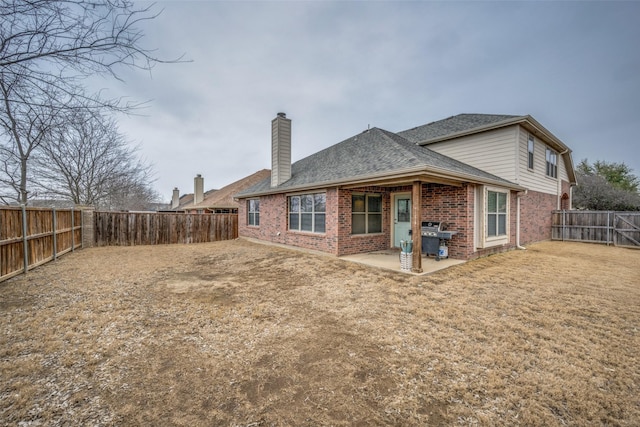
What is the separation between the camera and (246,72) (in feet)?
27.9

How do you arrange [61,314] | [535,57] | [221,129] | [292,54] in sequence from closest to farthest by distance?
[61,314], [292,54], [535,57], [221,129]

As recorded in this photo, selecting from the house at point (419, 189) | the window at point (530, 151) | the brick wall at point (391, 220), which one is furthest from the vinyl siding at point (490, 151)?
the window at point (530, 151)

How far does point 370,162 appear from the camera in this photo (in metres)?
8.15

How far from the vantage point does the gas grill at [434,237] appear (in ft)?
24.6

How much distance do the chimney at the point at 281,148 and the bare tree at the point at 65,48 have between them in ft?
28.1

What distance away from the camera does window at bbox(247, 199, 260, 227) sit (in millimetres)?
13393

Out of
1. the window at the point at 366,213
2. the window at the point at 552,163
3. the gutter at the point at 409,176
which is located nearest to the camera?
the gutter at the point at 409,176

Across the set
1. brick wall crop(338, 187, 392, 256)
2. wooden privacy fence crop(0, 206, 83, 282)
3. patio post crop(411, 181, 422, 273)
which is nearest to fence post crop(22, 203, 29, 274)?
wooden privacy fence crop(0, 206, 83, 282)

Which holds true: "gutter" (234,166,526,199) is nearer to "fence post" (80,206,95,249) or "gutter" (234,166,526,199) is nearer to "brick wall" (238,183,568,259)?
"brick wall" (238,183,568,259)

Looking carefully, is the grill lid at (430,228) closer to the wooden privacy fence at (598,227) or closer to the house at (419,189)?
the house at (419,189)

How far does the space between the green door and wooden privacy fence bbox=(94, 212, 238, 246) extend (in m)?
9.78

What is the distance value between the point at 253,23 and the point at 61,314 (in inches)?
259

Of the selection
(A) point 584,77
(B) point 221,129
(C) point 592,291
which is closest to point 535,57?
(A) point 584,77

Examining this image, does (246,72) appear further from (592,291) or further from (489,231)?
(592,291)
